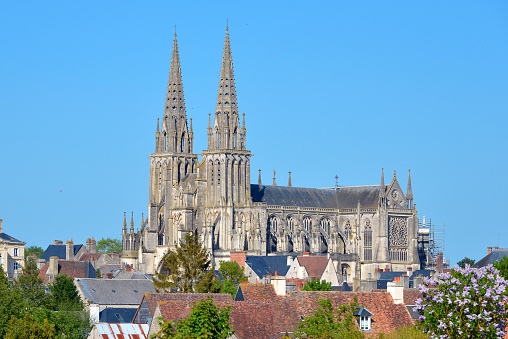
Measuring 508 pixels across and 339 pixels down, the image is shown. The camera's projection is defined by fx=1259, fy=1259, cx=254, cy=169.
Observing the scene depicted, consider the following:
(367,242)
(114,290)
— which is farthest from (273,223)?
(114,290)

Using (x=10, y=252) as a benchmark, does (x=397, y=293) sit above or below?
below

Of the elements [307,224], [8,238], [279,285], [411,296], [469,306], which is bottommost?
[469,306]

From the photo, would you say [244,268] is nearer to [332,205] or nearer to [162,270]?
[162,270]

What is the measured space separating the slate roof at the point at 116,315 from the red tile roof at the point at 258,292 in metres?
18.1

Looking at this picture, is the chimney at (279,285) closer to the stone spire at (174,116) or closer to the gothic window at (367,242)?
the gothic window at (367,242)

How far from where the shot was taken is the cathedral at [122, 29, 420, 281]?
5172 inches

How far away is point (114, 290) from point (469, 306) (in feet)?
141

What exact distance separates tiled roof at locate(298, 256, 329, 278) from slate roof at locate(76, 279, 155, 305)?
14.7m

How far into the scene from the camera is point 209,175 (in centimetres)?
13350

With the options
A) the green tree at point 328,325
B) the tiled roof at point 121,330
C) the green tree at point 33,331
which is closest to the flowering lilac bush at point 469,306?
the green tree at point 328,325

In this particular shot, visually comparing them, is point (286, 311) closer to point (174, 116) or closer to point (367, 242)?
point (367, 242)

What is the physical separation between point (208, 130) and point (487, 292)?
90.2 meters

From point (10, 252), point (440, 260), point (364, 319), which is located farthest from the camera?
point (440, 260)

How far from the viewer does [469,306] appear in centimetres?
4600
